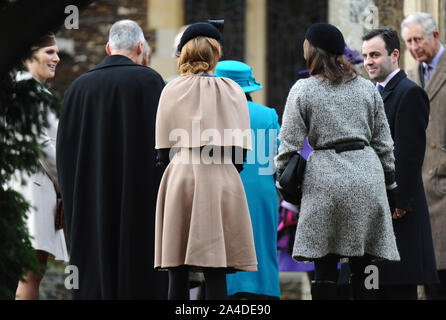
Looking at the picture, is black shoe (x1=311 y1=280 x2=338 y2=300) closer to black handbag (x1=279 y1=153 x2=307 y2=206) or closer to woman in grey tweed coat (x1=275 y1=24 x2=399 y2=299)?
woman in grey tweed coat (x1=275 y1=24 x2=399 y2=299)

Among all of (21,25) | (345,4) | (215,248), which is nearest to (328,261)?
(215,248)

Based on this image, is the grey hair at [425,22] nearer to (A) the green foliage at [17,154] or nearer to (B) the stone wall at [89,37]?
(A) the green foliage at [17,154]

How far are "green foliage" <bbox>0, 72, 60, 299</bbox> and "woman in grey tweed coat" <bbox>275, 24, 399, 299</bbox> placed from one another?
5.40 ft

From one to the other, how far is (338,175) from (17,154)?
188 cm

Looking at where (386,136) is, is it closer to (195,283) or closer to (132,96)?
(132,96)

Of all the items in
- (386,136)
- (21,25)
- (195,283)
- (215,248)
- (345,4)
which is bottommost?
(195,283)

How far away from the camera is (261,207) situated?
6.87 metres

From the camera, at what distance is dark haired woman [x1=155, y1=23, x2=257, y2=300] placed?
18.0ft

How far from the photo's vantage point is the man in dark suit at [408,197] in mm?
6203

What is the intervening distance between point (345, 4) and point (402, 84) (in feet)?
15.1

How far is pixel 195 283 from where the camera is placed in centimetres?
756

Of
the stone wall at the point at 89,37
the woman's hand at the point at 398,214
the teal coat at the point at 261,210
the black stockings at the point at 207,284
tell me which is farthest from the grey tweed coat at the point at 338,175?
the stone wall at the point at 89,37

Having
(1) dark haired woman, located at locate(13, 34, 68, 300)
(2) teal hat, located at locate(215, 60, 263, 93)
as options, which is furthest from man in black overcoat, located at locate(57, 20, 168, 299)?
(2) teal hat, located at locate(215, 60, 263, 93)

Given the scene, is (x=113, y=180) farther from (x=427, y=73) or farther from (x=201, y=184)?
(x=427, y=73)
